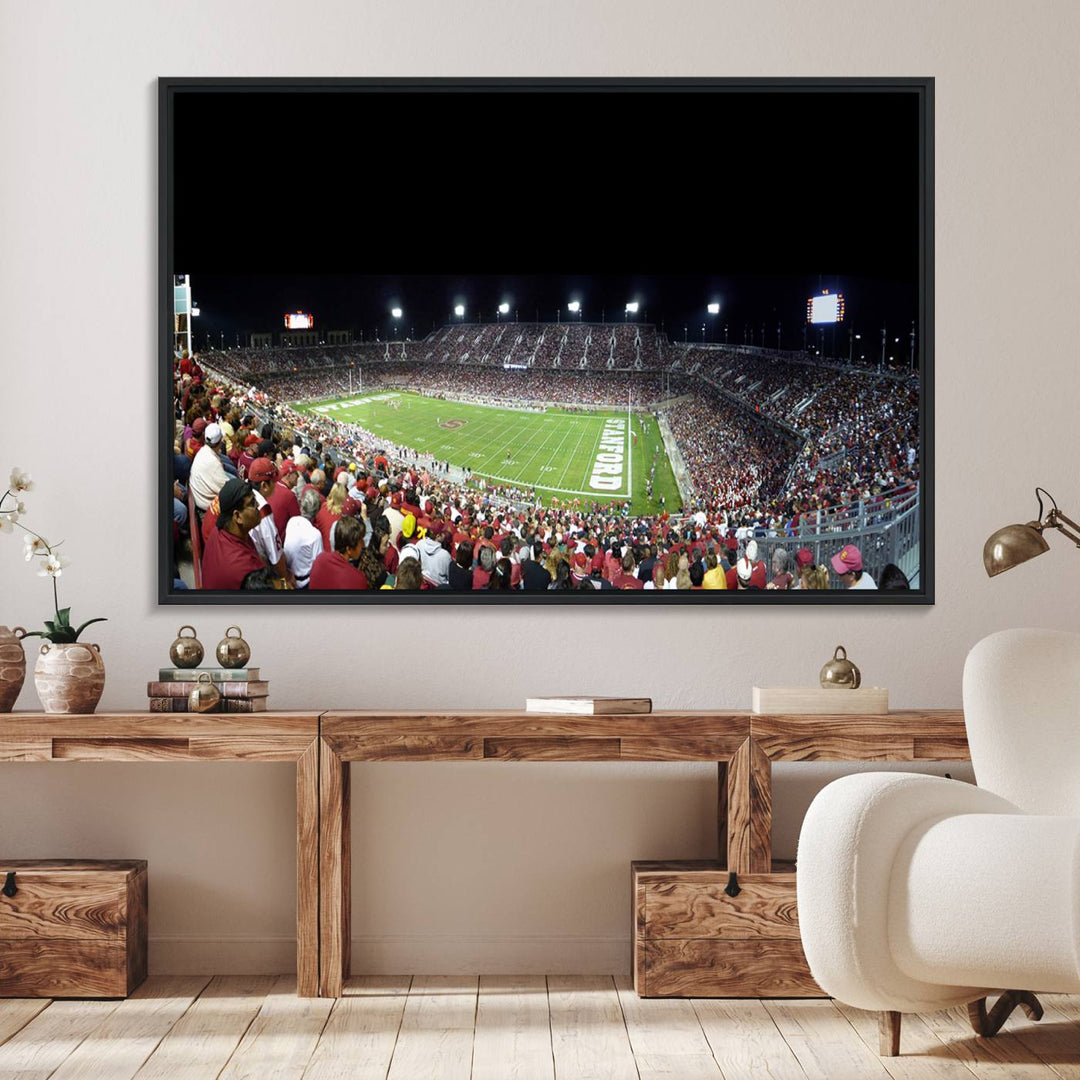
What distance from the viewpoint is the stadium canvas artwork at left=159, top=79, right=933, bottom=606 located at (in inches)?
139

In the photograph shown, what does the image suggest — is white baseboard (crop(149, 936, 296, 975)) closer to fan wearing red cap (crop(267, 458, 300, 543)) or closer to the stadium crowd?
the stadium crowd

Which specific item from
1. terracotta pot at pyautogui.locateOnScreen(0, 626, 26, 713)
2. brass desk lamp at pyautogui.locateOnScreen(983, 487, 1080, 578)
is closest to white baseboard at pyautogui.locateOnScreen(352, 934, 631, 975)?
terracotta pot at pyautogui.locateOnScreen(0, 626, 26, 713)

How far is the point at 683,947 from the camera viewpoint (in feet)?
10.0

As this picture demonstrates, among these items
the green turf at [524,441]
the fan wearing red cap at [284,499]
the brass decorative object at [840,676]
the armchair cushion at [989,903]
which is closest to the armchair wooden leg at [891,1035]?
the armchair cushion at [989,903]

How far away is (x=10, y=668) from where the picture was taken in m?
3.20

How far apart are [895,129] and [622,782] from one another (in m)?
1.96

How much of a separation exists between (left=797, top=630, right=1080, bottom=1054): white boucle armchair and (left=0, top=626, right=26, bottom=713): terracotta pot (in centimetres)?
197

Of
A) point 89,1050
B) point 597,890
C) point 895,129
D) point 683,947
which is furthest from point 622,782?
point 895,129

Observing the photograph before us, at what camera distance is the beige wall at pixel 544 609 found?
3.49 metres

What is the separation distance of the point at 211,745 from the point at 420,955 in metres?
0.85

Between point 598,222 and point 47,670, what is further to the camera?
point 598,222

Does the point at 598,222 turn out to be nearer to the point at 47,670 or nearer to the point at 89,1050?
the point at 47,670

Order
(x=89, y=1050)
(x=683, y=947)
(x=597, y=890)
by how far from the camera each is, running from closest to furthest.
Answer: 1. (x=89, y=1050)
2. (x=683, y=947)
3. (x=597, y=890)

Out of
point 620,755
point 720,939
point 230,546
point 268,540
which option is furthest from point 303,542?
point 720,939
